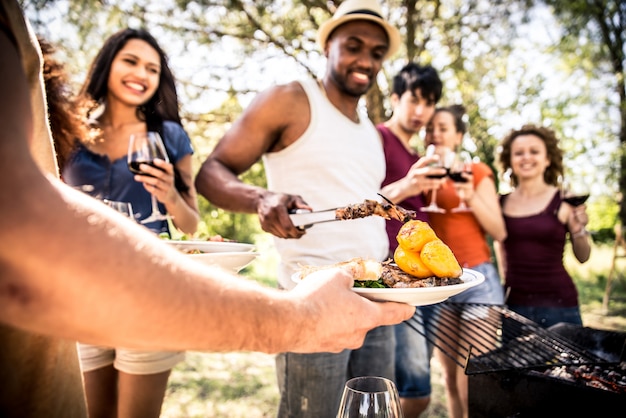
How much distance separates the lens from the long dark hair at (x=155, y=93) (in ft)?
9.34

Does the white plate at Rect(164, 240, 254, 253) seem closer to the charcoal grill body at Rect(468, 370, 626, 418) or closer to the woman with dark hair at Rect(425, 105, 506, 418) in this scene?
the charcoal grill body at Rect(468, 370, 626, 418)

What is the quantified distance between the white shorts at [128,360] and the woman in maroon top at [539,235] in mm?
3051

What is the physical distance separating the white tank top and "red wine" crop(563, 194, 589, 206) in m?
2.18

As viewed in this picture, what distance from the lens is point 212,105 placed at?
7.04m

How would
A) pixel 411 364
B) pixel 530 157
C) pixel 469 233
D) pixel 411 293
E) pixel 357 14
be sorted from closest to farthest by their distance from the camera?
pixel 411 293 < pixel 357 14 < pixel 411 364 < pixel 469 233 < pixel 530 157

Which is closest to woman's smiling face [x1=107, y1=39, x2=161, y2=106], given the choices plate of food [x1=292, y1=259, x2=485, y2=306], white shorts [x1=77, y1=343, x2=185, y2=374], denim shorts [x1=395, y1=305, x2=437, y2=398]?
white shorts [x1=77, y1=343, x2=185, y2=374]

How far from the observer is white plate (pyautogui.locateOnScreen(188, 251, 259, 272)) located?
1592 millimetres

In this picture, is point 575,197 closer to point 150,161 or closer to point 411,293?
point 411,293

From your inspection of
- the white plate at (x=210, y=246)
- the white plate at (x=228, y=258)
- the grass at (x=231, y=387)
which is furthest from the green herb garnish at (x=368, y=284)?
the grass at (x=231, y=387)

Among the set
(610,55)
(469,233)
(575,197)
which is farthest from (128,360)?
(610,55)

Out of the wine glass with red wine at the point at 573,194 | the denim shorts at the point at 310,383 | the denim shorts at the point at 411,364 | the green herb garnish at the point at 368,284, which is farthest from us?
the wine glass with red wine at the point at 573,194

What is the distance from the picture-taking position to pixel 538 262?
3938 mm

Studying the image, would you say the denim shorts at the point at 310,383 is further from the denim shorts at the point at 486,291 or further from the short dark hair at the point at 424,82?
the short dark hair at the point at 424,82

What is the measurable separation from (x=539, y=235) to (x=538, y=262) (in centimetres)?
26
